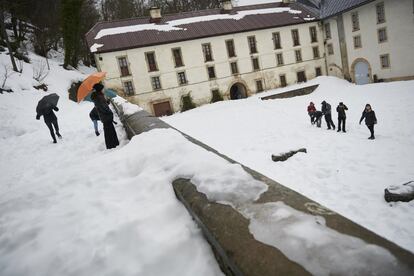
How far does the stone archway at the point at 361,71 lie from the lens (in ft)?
94.3

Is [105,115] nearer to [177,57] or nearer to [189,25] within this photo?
[177,57]

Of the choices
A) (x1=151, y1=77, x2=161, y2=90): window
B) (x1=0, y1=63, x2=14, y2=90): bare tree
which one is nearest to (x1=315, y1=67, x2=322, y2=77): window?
(x1=151, y1=77, x2=161, y2=90): window

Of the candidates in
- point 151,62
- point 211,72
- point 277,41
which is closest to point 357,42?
point 277,41

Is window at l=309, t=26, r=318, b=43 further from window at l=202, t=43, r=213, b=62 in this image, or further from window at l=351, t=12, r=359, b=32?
window at l=202, t=43, r=213, b=62

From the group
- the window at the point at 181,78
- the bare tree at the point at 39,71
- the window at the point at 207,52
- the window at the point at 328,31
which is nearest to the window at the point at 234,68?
the window at the point at 207,52

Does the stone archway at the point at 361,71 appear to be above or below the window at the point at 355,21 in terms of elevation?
below

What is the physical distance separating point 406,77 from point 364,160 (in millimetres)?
21551

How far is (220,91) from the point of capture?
102ft

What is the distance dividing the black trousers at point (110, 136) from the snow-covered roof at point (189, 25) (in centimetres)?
2276

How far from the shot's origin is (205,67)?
30.2 m

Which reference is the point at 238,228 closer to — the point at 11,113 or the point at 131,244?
the point at 131,244

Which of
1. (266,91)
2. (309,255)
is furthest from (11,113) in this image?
(266,91)

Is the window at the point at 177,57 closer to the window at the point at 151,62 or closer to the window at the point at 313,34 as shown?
the window at the point at 151,62

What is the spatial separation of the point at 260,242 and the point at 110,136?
5524 mm
